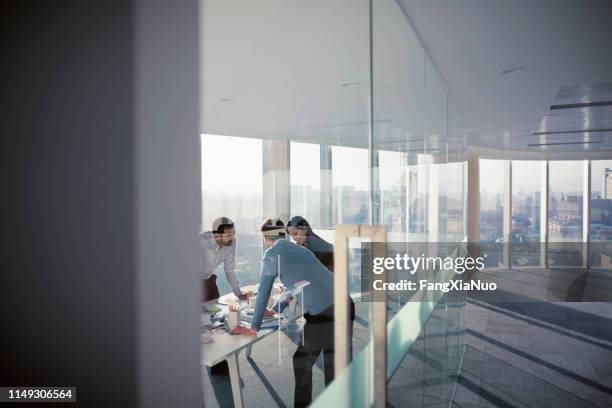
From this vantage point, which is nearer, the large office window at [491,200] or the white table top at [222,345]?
the white table top at [222,345]

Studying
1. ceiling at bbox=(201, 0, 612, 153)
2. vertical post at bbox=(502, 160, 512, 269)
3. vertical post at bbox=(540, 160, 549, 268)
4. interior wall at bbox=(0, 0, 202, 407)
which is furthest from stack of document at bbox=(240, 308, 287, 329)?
vertical post at bbox=(540, 160, 549, 268)

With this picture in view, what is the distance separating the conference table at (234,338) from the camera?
128 centimetres

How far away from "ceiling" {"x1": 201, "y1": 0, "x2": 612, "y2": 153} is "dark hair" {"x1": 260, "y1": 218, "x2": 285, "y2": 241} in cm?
28

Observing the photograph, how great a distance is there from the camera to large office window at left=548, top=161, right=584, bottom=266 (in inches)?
406

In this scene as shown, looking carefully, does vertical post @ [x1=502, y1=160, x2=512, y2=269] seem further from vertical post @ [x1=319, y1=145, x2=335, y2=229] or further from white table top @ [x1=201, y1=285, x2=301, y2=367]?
vertical post @ [x1=319, y1=145, x2=335, y2=229]

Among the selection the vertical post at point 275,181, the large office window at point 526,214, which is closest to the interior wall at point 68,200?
the vertical post at point 275,181

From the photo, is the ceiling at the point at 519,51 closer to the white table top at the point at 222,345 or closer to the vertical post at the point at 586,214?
the white table top at the point at 222,345

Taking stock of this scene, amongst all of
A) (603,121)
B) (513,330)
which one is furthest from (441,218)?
(603,121)

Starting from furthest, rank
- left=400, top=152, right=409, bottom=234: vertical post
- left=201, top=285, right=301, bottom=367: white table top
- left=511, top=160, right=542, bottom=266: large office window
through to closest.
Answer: left=511, top=160, right=542, bottom=266: large office window
left=400, top=152, right=409, bottom=234: vertical post
left=201, top=285, right=301, bottom=367: white table top

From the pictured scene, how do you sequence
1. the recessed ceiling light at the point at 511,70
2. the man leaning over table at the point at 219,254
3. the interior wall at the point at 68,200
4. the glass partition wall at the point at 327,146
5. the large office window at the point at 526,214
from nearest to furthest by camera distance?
the interior wall at the point at 68,200
the man leaning over table at the point at 219,254
the glass partition wall at the point at 327,146
the recessed ceiling light at the point at 511,70
the large office window at the point at 526,214

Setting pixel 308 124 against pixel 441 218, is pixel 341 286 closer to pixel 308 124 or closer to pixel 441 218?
pixel 308 124

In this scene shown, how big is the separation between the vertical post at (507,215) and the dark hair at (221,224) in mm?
10548

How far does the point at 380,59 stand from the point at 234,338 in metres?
1.33

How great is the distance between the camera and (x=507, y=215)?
1063 centimetres
